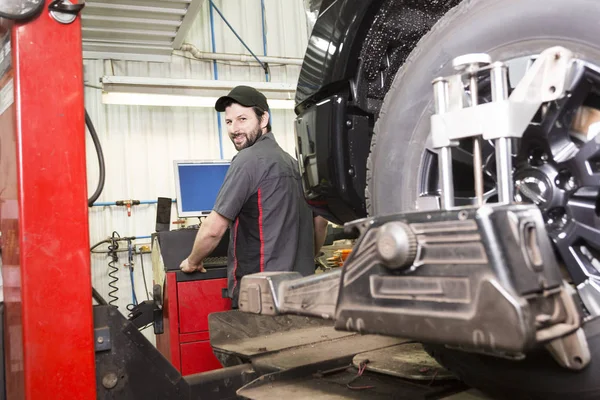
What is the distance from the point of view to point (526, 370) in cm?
90

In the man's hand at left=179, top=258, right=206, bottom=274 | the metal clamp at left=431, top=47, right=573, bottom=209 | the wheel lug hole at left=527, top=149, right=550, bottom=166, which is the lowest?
the man's hand at left=179, top=258, right=206, bottom=274

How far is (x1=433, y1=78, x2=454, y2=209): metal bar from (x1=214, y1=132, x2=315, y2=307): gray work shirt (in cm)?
160

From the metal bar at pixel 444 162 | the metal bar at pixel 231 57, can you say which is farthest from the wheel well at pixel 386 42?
the metal bar at pixel 231 57

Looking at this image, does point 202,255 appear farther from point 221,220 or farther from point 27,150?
point 27,150

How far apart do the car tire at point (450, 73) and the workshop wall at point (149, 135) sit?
4.16 m

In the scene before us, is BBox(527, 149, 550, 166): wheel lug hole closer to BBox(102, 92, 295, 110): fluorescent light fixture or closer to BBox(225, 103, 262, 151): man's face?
BBox(225, 103, 262, 151): man's face

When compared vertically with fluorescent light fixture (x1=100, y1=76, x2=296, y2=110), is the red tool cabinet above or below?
below

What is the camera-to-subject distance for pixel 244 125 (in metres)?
2.65

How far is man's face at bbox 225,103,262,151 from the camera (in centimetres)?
264

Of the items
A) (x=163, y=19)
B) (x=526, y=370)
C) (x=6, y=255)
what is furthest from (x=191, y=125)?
(x=526, y=370)

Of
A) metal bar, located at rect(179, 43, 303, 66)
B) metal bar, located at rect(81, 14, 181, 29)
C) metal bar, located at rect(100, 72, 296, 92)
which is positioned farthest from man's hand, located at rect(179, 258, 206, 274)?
metal bar, located at rect(179, 43, 303, 66)

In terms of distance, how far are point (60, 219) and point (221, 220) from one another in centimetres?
118

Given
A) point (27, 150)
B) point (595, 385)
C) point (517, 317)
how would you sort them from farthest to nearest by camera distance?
point (27, 150) → point (595, 385) → point (517, 317)

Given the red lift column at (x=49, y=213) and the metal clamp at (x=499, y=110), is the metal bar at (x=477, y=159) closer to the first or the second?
the metal clamp at (x=499, y=110)
